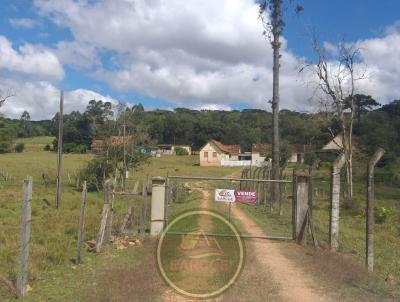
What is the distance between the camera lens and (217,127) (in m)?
121

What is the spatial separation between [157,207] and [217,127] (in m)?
107

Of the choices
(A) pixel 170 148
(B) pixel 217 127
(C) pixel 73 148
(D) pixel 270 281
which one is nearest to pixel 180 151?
(A) pixel 170 148

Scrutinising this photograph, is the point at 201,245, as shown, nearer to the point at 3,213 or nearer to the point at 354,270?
the point at 354,270

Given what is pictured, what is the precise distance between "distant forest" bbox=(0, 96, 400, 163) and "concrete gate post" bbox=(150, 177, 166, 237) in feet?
63.0

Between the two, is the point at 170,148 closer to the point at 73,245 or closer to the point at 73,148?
the point at 73,148

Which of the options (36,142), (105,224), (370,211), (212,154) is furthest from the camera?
(36,142)

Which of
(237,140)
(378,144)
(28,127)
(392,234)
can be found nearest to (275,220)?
(392,234)

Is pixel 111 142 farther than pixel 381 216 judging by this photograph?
Yes

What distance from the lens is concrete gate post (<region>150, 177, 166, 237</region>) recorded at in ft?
44.5

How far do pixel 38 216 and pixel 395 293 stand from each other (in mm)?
14142

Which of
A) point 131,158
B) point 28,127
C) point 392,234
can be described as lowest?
point 392,234

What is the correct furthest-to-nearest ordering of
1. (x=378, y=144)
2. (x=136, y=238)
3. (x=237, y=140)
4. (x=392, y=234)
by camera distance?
(x=237, y=140), (x=378, y=144), (x=392, y=234), (x=136, y=238)

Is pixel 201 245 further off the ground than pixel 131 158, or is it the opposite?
pixel 131 158

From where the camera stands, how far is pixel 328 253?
11.4 meters
